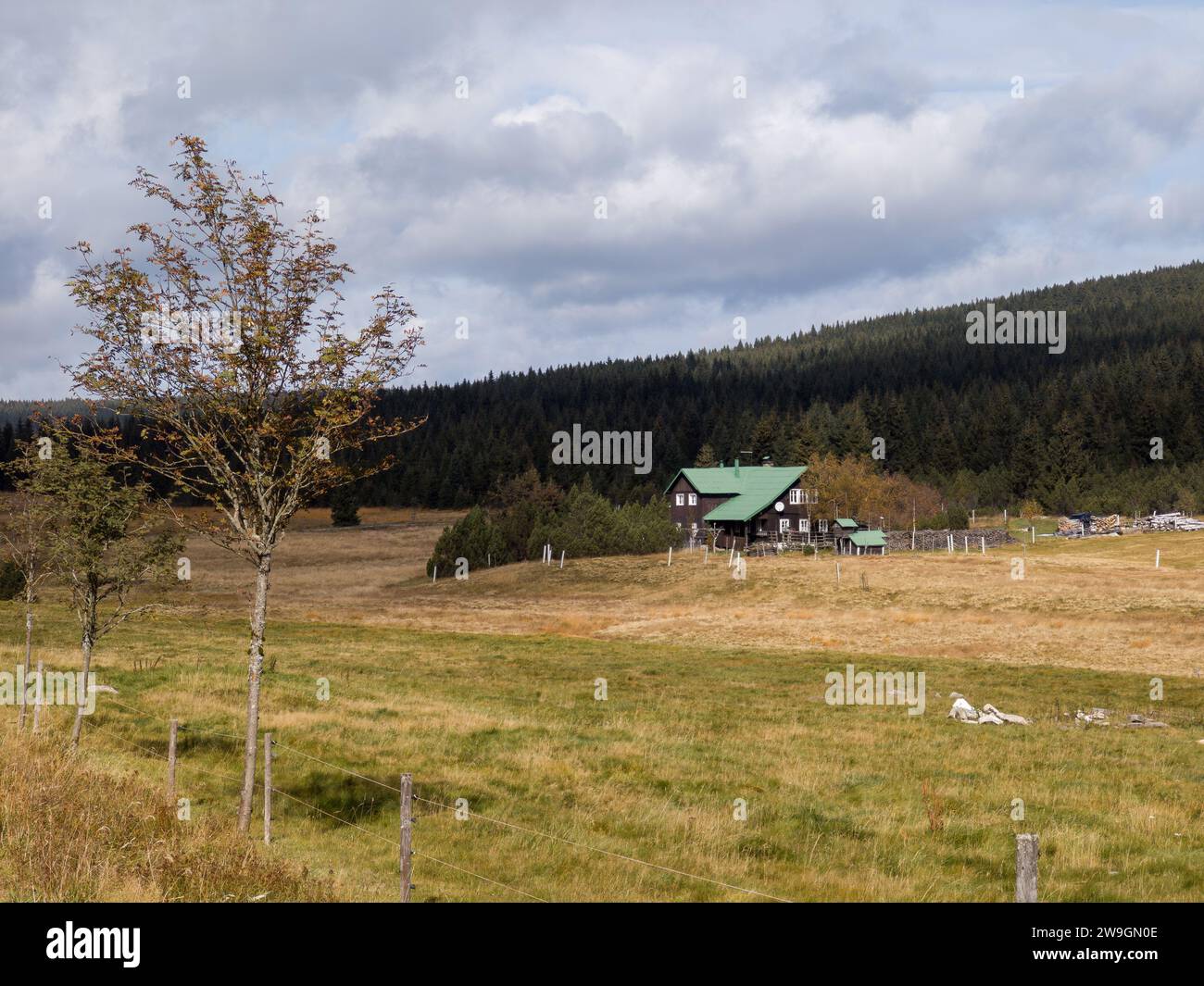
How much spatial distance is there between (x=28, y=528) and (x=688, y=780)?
16359mm

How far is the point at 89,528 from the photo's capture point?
21.5 metres

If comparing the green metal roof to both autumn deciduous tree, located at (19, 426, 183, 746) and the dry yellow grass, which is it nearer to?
the dry yellow grass

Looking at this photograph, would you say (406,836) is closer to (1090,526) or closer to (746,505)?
(746,505)

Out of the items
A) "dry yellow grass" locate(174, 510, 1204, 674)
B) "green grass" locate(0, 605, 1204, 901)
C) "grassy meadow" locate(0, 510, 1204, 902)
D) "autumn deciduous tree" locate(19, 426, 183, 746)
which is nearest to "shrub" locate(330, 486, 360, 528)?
"dry yellow grass" locate(174, 510, 1204, 674)

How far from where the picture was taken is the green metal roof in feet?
363

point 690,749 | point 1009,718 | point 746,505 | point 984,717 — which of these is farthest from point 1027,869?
point 746,505

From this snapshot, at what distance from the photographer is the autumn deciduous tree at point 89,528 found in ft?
69.9

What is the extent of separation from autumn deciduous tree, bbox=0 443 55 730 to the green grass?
12.0ft

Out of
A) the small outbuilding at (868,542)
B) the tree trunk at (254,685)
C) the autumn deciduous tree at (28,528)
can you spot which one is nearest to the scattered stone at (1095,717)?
the tree trunk at (254,685)

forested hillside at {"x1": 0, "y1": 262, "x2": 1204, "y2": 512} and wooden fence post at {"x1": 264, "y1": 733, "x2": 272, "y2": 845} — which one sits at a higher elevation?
forested hillside at {"x1": 0, "y1": 262, "x2": 1204, "y2": 512}

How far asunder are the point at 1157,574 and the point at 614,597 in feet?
134

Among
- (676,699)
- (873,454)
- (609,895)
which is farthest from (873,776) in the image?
(873,454)

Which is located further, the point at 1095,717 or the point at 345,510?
the point at 345,510

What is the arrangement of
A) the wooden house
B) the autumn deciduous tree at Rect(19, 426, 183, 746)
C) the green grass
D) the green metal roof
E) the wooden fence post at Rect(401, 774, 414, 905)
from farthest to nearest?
the wooden house → the green metal roof → the autumn deciduous tree at Rect(19, 426, 183, 746) → the green grass → the wooden fence post at Rect(401, 774, 414, 905)
